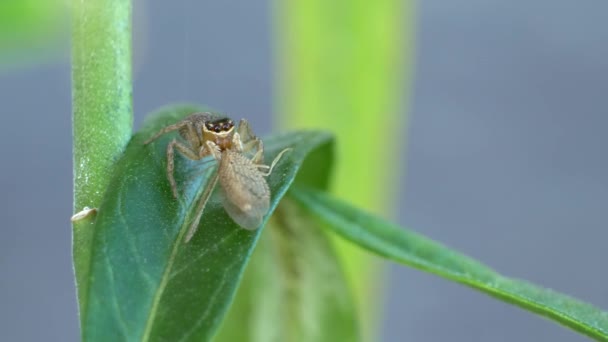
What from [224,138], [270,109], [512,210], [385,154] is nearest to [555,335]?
[512,210]

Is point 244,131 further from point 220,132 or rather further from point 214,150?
point 214,150

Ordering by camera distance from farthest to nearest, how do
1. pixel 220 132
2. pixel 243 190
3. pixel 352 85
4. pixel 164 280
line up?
pixel 352 85 < pixel 220 132 < pixel 243 190 < pixel 164 280

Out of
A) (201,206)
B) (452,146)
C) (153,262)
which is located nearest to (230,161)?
(201,206)

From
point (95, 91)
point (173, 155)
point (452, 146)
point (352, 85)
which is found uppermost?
point (95, 91)

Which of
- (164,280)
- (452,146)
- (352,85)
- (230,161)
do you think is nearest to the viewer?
(164,280)

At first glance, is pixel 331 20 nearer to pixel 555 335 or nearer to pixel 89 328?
pixel 89 328

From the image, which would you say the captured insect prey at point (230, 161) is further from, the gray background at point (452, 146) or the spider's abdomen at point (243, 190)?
the gray background at point (452, 146)
